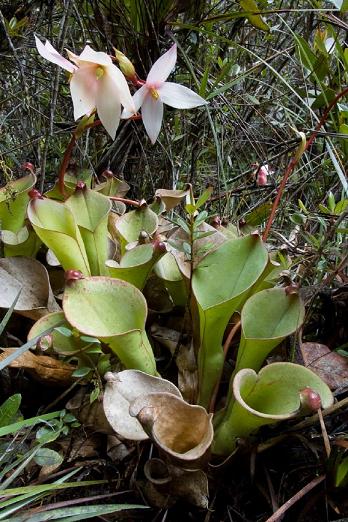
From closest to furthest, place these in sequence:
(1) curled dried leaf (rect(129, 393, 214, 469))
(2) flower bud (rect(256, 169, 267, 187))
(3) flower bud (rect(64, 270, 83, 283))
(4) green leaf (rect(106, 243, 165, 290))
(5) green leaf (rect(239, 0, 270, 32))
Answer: (1) curled dried leaf (rect(129, 393, 214, 469)) < (3) flower bud (rect(64, 270, 83, 283)) < (4) green leaf (rect(106, 243, 165, 290)) < (5) green leaf (rect(239, 0, 270, 32)) < (2) flower bud (rect(256, 169, 267, 187))

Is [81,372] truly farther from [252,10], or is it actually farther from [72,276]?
[252,10]

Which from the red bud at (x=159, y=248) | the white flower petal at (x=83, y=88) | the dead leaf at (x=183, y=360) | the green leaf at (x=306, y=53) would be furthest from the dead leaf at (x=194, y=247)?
the green leaf at (x=306, y=53)

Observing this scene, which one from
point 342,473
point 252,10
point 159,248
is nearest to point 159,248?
point 159,248

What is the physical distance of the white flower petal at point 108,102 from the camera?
24.7 inches

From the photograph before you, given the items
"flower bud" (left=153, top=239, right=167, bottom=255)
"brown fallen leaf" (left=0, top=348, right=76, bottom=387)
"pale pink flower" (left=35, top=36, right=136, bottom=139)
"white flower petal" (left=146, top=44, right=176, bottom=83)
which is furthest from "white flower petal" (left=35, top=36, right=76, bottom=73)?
"brown fallen leaf" (left=0, top=348, right=76, bottom=387)

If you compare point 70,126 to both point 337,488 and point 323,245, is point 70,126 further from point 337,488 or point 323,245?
point 337,488

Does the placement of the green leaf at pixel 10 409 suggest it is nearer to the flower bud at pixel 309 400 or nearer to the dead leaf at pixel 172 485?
the dead leaf at pixel 172 485

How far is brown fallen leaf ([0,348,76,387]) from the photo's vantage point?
621 millimetres

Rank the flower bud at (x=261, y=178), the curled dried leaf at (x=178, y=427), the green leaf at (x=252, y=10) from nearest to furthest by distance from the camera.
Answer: the curled dried leaf at (x=178, y=427)
the green leaf at (x=252, y=10)
the flower bud at (x=261, y=178)

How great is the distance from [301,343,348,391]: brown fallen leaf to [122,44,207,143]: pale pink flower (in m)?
0.38

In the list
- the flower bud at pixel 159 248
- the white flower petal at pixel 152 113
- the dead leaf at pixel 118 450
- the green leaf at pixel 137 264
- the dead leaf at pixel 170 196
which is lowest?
the dead leaf at pixel 118 450

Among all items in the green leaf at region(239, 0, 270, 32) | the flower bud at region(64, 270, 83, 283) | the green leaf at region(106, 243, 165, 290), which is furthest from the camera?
the green leaf at region(239, 0, 270, 32)

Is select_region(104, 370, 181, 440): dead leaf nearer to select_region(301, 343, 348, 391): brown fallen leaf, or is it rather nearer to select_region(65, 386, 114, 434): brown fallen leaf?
select_region(65, 386, 114, 434): brown fallen leaf

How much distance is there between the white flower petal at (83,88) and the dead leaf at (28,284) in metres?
0.24
